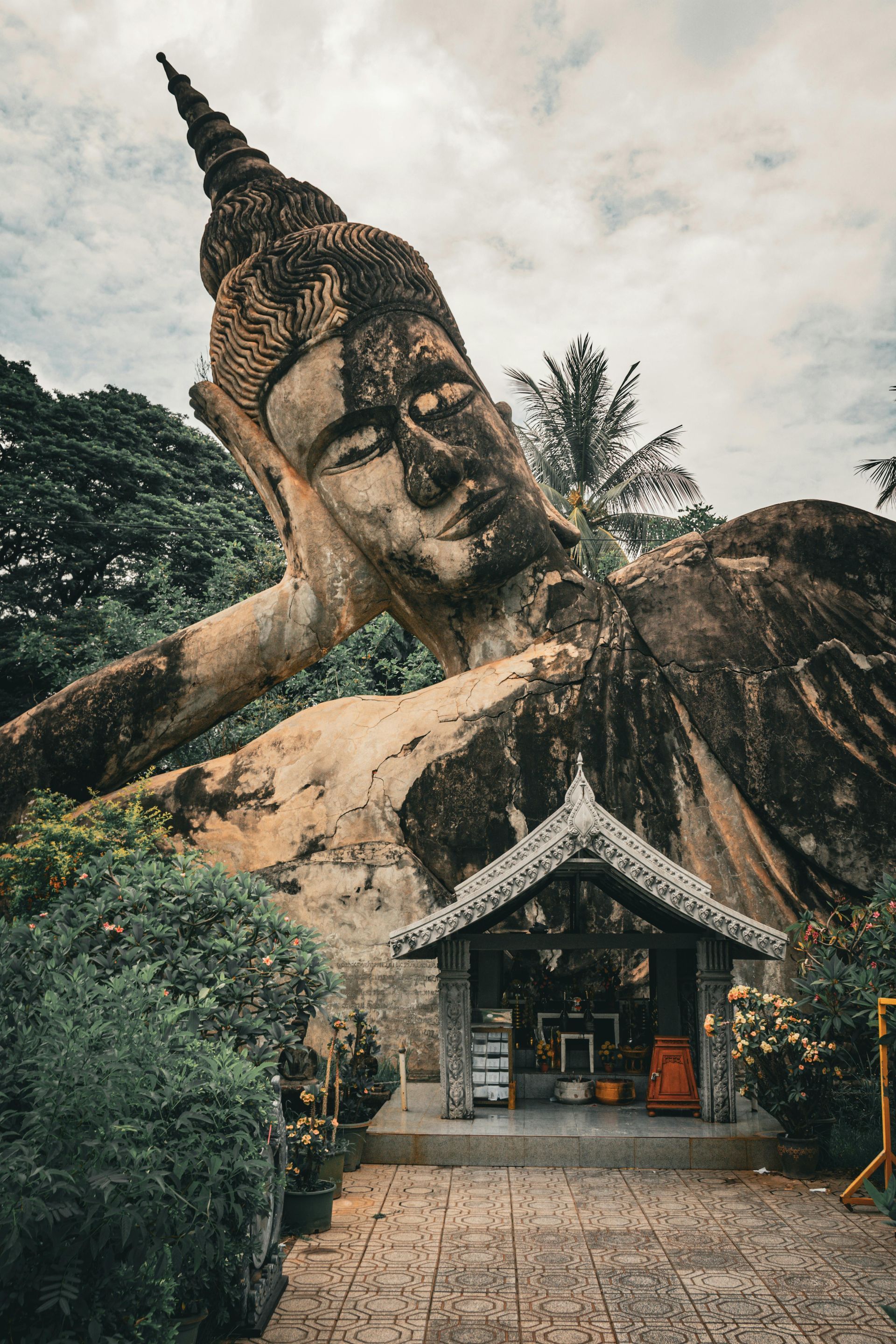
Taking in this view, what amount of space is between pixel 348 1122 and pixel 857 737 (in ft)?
21.7

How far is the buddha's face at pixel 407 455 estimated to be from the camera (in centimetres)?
1252

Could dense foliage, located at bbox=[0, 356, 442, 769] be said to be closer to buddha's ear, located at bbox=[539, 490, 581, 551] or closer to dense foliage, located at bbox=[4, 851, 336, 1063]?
buddha's ear, located at bbox=[539, 490, 581, 551]

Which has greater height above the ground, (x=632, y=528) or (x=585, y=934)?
(x=632, y=528)

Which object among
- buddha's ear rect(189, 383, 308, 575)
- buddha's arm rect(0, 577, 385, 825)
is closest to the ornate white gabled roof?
buddha's arm rect(0, 577, 385, 825)

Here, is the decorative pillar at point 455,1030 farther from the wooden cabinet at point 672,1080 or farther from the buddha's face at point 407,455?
the buddha's face at point 407,455

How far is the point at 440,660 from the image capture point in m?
13.7

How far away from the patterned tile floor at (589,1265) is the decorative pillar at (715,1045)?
2.89 ft

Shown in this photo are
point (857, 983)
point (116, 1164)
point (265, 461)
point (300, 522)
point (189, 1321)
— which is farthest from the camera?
point (265, 461)

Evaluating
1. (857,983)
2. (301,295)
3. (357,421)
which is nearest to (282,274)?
(301,295)

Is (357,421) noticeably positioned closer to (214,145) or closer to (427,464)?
(427,464)

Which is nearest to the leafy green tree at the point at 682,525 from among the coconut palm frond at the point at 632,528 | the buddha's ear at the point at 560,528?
the coconut palm frond at the point at 632,528

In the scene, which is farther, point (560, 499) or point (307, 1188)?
point (560, 499)

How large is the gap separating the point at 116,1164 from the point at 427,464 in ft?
31.1

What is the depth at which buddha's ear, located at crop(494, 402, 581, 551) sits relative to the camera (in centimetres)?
1363
